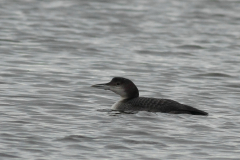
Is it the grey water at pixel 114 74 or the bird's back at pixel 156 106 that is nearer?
the grey water at pixel 114 74

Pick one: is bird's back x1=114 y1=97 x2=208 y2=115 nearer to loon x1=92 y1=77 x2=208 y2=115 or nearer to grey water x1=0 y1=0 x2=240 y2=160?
loon x1=92 y1=77 x2=208 y2=115

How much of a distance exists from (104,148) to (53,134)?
2.94 feet

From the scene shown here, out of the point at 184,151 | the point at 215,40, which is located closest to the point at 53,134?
the point at 184,151

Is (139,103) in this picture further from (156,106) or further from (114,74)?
(114,74)

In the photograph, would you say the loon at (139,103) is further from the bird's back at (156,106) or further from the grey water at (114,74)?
A: the grey water at (114,74)

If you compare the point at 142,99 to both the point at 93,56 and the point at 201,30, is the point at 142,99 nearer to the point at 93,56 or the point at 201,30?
the point at 93,56

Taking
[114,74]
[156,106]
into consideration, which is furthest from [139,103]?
[114,74]

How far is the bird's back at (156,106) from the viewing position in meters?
11.6

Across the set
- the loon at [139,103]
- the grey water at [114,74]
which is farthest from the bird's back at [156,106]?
the grey water at [114,74]

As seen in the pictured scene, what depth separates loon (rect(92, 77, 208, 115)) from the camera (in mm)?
11641

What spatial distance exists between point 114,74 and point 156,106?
4486 mm

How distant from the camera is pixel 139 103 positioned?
1199cm

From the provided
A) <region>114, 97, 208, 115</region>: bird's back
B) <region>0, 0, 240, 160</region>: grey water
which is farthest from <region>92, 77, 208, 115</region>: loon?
<region>0, 0, 240, 160</region>: grey water

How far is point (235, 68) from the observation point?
17656mm
